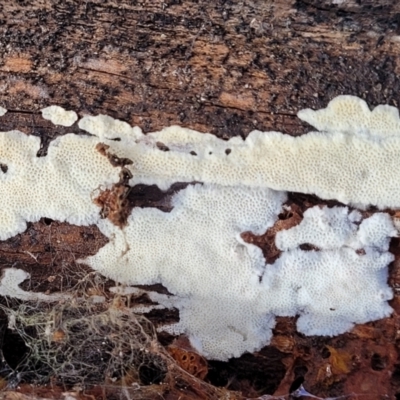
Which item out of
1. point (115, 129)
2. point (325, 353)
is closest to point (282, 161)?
point (115, 129)

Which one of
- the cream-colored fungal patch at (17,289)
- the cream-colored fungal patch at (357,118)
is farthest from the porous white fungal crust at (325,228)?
the cream-colored fungal patch at (17,289)

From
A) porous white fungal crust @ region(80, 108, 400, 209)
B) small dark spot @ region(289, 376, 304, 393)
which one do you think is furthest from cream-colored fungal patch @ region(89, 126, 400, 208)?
small dark spot @ region(289, 376, 304, 393)

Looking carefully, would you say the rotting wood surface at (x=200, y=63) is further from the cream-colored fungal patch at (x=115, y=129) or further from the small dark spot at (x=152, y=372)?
the small dark spot at (x=152, y=372)

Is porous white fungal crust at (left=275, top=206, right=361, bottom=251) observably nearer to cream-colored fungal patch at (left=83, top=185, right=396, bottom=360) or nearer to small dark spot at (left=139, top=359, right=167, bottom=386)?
cream-colored fungal patch at (left=83, top=185, right=396, bottom=360)

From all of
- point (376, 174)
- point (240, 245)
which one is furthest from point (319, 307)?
point (376, 174)

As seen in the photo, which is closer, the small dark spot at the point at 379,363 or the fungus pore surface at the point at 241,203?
the fungus pore surface at the point at 241,203

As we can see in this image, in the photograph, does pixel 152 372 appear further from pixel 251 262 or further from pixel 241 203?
pixel 241 203

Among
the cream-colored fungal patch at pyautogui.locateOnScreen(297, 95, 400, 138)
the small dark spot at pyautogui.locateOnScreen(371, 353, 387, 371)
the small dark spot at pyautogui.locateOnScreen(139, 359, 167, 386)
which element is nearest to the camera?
the cream-colored fungal patch at pyautogui.locateOnScreen(297, 95, 400, 138)
